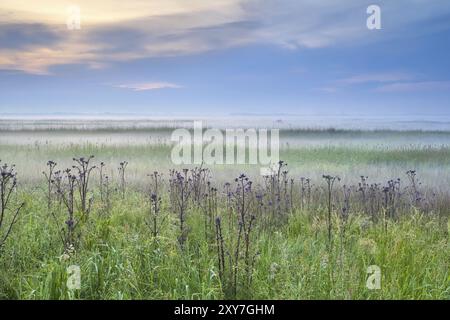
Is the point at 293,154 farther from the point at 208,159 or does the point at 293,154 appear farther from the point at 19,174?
the point at 19,174

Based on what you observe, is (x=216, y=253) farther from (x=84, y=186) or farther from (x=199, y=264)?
(x=84, y=186)

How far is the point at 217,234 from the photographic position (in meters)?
4.34

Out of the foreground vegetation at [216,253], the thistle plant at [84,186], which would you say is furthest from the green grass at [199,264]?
the thistle plant at [84,186]

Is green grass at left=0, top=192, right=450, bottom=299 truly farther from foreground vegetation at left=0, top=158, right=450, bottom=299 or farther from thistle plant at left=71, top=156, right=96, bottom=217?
thistle plant at left=71, top=156, right=96, bottom=217

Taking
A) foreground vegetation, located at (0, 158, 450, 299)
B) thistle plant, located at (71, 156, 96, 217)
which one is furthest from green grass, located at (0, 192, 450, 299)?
thistle plant, located at (71, 156, 96, 217)

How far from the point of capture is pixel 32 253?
4824mm

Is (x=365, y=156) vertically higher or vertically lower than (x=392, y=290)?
higher

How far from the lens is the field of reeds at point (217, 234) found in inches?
165

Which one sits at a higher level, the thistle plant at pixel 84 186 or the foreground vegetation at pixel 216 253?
the thistle plant at pixel 84 186

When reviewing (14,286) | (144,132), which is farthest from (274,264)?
(144,132)

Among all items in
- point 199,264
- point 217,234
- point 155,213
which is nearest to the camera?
point 217,234

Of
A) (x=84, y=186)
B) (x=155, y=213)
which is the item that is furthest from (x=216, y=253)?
(x=84, y=186)

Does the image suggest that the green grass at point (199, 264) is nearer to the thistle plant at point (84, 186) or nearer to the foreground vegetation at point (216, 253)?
the foreground vegetation at point (216, 253)
